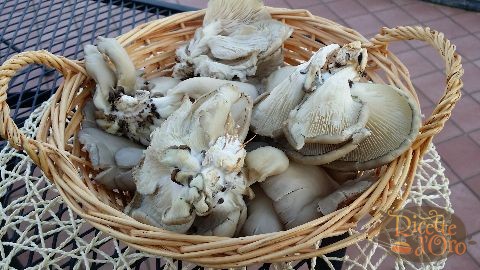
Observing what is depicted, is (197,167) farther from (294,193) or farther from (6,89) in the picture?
(6,89)

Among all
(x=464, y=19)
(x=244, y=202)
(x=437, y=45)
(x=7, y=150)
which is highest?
(x=437, y=45)

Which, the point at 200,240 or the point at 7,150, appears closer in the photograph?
the point at 200,240

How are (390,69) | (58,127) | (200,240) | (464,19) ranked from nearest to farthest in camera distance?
(200,240)
(58,127)
(390,69)
(464,19)

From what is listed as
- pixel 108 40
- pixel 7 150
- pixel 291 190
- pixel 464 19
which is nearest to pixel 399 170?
pixel 291 190

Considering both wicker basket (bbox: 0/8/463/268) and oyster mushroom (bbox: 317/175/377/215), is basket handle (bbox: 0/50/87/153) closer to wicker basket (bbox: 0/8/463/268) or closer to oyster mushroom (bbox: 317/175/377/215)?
wicker basket (bbox: 0/8/463/268)

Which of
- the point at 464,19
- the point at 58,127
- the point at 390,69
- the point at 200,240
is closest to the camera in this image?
the point at 200,240

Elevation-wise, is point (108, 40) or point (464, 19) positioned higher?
point (108, 40)

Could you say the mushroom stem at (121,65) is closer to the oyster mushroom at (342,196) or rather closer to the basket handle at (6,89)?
the basket handle at (6,89)

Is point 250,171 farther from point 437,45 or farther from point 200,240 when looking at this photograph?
point 437,45
